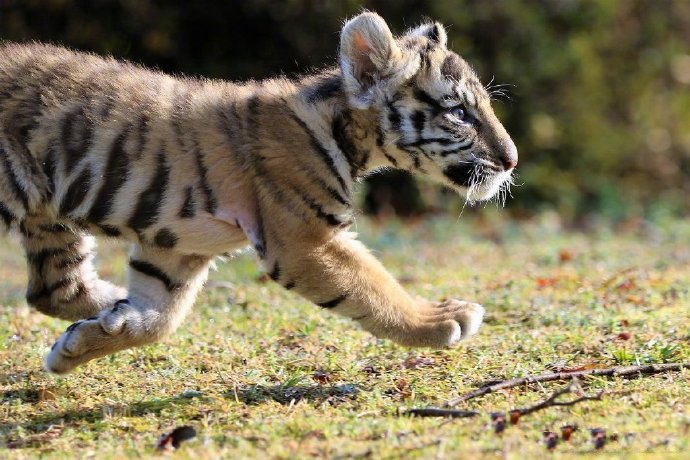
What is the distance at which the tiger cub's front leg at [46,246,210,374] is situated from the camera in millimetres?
4992

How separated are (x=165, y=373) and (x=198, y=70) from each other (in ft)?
25.8

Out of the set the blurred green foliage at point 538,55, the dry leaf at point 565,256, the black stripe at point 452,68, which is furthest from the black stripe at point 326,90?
the blurred green foliage at point 538,55

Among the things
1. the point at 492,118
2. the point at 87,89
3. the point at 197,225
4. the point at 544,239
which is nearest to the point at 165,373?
the point at 197,225

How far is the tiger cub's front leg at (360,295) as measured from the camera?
5.05 meters

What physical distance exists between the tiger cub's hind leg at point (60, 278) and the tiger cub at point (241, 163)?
0.30 m

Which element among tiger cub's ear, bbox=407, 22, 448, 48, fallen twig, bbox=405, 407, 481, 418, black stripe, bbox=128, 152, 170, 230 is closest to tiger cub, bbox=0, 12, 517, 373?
black stripe, bbox=128, 152, 170, 230

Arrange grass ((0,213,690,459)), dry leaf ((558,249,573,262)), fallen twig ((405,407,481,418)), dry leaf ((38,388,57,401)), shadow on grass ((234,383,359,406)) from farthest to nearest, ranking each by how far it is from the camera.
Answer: dry leaf ((558,249,573,262)) < dry leaf ((38,388,57,401)) < shadow on grass ((234,383,359,406)) < fallen twig ((405,407,481,418)) < grass ((0,213,690,459))

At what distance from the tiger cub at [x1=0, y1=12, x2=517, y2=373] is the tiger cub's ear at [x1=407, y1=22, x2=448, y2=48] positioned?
9.4 inches

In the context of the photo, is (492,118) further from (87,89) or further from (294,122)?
(87,89)

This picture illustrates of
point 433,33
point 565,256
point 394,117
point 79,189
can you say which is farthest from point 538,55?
point 79,189

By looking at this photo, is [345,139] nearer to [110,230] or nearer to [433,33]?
[433,33]

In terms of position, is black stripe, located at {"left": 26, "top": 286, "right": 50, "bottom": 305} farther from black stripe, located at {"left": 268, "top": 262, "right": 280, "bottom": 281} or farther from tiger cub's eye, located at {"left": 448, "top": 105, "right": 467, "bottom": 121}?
tiger cub's eye, located at {"left": 448, "top": 105, "right": 467, "bottom": 121}

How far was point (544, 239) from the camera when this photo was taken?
10.9 m

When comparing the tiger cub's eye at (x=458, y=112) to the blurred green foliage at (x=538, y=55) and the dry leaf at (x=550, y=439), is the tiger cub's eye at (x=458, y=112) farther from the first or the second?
the blurred green foliage at (x=538, y=55)
